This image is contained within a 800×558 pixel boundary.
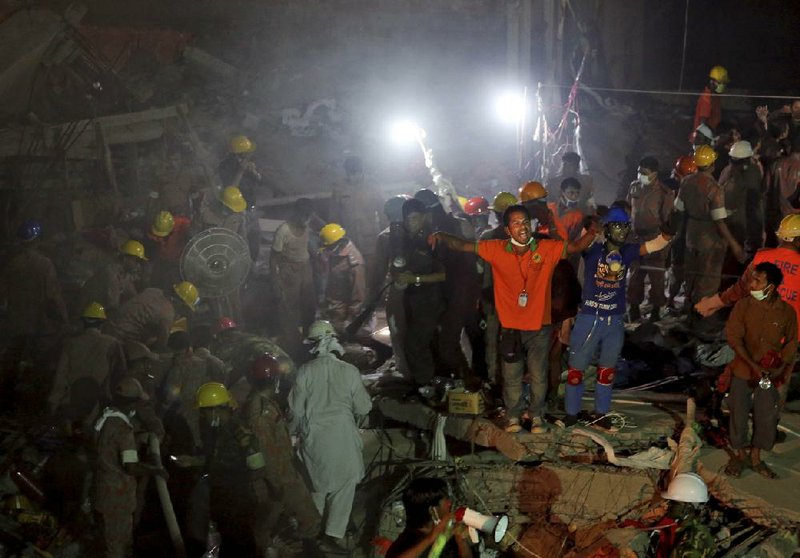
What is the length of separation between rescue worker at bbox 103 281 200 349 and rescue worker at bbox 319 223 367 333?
7.96 feet

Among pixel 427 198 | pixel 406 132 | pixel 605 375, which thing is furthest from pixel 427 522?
pixel 406 132

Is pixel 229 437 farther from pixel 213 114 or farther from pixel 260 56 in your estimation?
pixel 260 56

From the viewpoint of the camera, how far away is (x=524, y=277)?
718 cm

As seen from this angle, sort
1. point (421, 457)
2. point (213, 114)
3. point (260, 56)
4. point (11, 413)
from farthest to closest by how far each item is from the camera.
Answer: point (260, 56) < point (213, 114) < point (11, 413) < point (421, 457)

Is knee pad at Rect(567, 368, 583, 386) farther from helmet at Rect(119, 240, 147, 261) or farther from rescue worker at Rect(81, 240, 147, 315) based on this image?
helmet at Rect(119, 240, 147, 261)

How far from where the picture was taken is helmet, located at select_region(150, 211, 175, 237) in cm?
1130

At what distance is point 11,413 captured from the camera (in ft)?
34.1

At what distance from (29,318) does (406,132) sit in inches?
438

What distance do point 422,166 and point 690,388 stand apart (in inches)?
425

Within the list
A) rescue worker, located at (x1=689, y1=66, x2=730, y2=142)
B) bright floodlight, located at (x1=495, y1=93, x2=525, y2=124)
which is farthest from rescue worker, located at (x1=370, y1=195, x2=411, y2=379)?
bright floodlight, located at (x1=495, y1=93, x2=525, y2=124)

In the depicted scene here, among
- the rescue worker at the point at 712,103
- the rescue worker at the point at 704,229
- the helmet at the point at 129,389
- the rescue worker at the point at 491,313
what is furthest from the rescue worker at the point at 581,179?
the helmet at the point at 129,389

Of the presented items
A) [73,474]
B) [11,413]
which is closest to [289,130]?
[11,413]

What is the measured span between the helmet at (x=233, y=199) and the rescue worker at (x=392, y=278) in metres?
3.05

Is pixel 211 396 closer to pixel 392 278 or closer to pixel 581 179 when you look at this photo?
pixel 392 278
